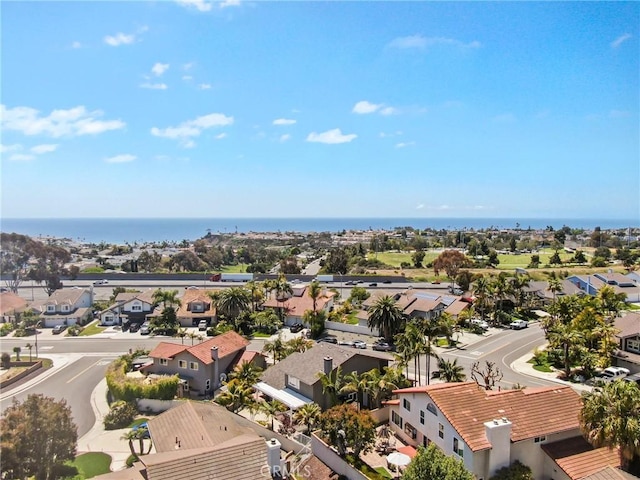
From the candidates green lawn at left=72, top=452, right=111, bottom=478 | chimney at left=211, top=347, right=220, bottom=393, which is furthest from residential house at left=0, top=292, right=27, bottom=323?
green lawn at left=72, top=452, right=111, bottom=478

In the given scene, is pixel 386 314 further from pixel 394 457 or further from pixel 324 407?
pixel 394 457

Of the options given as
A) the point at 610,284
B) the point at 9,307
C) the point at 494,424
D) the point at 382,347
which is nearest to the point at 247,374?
the point at 382,347

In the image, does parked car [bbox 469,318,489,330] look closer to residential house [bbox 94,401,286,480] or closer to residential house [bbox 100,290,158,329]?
residential house [bbox 94,401,286,480]

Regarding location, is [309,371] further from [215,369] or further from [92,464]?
[92,464]

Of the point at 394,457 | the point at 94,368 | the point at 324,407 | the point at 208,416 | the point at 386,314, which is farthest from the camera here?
the point at 386,314

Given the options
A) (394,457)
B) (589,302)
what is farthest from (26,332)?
(589,302)

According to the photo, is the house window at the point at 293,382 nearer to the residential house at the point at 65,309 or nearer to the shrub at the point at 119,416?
the shrub at the point at 119,416
